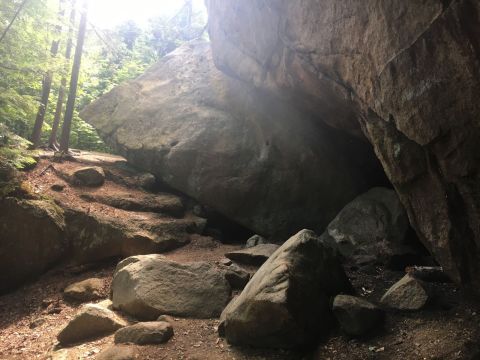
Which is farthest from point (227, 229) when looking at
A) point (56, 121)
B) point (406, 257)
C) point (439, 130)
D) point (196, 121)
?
point (56, 121)

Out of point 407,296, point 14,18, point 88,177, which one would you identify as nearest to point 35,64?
point 14,18

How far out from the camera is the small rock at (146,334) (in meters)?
6.77

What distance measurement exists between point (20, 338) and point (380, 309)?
743cm

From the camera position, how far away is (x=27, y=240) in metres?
10.7

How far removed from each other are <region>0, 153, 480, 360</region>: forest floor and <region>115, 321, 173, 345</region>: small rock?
0.45 ft

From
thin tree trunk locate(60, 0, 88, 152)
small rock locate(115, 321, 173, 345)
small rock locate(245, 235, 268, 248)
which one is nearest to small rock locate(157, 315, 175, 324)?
small rock locate(115, 321, 173, 345)

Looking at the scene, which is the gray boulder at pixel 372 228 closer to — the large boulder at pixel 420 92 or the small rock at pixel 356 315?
the large boulder at pixel 420 92

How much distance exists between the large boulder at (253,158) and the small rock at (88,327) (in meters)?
6.64

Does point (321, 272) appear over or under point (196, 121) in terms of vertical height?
under

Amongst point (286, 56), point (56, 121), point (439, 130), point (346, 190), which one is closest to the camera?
point (439, 130)

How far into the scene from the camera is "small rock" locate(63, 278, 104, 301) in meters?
9.61

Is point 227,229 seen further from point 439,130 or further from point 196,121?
point 439,130

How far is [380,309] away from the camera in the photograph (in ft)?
21.1

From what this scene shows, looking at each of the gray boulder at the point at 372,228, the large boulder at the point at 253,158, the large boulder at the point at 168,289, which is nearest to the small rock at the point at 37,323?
the large boulder at the point at 168,289
